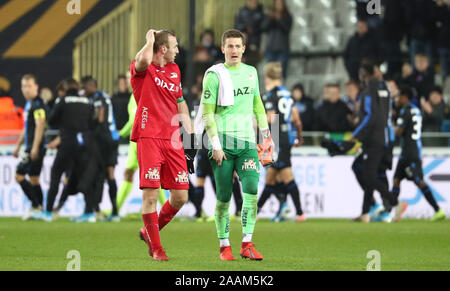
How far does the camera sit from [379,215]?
52.8ft

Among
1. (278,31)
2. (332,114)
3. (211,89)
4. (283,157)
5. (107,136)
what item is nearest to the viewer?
(211,89)

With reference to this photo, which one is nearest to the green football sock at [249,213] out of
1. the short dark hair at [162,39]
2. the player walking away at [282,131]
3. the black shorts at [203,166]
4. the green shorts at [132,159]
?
the short dark hair at [162,39]

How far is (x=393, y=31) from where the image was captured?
21.0 m

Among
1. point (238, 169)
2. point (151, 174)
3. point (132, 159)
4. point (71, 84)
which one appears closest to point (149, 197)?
point (151, 174)

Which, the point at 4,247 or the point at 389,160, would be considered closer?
the point at 4,247

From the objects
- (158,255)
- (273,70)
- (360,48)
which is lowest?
(158,255)

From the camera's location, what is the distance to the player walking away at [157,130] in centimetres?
909

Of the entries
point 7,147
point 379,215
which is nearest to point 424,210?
point 379,215

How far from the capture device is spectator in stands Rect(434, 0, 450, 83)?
20688 millimetres

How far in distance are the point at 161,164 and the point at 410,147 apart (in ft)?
25.4

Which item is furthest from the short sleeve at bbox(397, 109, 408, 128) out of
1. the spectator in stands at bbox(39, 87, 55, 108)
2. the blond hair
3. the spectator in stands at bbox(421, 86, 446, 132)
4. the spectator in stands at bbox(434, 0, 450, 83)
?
the spectator in stands at bbox(39, 87, 55, 108)

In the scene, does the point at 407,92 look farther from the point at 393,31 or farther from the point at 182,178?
the point at 182,178
